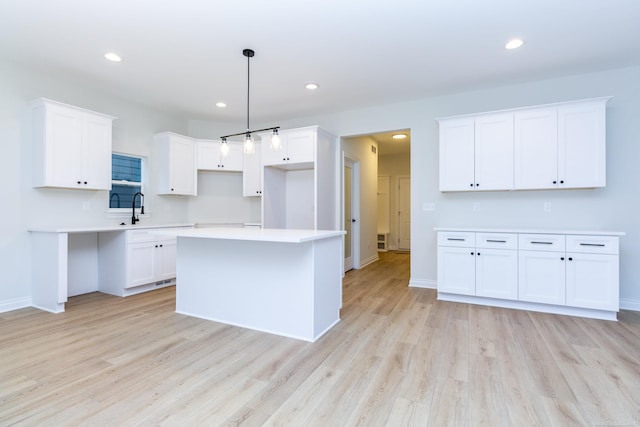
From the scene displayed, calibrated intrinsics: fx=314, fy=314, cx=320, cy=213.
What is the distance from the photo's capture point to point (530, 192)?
391 cm

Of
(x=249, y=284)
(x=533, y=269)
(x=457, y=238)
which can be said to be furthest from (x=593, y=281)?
(x=249, y=284)

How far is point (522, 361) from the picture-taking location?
2.29m

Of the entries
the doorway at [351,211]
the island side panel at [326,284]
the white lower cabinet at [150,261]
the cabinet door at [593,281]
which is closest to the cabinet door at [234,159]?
the white lower cabinet at [150,261]

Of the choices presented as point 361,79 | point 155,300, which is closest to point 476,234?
point 361,79

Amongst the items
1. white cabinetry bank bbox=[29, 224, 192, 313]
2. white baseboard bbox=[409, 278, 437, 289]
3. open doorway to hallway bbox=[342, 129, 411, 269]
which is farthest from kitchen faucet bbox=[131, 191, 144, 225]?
white baseboard bbox=[409, 278, 437, 289]

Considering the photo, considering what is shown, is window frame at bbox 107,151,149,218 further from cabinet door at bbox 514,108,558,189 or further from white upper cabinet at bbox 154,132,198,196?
cabinet door at bbox 514,108,558,189

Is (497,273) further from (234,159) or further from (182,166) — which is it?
(182,166)

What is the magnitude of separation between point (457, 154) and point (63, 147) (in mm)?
4714

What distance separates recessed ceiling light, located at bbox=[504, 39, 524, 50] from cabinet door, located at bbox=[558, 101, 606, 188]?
102cm

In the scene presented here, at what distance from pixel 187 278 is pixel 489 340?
295 centimetres

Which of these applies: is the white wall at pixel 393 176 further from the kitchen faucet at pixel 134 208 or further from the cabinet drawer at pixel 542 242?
the kitchen faucet at pixel 134 208

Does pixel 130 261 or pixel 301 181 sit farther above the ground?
pixel 301 181

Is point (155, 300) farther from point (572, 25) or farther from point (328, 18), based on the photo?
point (572, 25)

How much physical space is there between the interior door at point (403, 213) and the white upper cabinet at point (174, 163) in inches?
228
